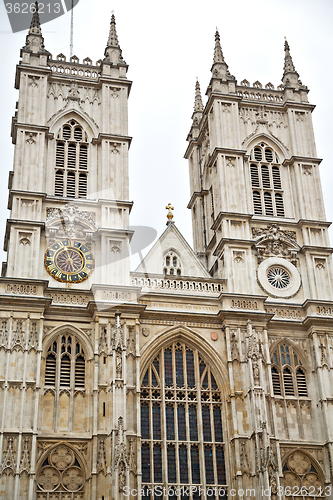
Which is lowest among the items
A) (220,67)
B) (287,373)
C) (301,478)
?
(301,478)

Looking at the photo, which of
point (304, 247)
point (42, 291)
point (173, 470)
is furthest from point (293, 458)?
point (42, 291)

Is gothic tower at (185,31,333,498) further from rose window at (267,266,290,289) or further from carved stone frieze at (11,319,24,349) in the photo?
carved stone frieze at (11,319,24,349)

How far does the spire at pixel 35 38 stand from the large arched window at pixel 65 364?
13746 millimetres

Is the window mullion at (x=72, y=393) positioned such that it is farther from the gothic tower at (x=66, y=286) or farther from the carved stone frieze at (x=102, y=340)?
the carved stone frieze at (x=102, y=340)

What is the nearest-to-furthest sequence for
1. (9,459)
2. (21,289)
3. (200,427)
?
(9,459) → (200,427) → (21,289)

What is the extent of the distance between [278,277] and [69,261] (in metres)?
8.78

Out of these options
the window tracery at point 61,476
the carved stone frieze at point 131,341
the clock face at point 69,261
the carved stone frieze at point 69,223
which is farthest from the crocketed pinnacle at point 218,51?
the window tracery at point 61,476

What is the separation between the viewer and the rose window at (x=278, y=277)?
1241 inches

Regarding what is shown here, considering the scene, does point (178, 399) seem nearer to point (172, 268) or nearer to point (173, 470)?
point (173, 470)

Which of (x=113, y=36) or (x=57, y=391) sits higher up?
(x=113, y=36)

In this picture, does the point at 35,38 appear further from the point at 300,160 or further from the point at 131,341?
the point at 131,341

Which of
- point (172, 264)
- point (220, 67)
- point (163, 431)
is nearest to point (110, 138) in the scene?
point (172, 264)

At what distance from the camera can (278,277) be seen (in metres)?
31.7

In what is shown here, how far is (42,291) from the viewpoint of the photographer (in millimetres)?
28281
